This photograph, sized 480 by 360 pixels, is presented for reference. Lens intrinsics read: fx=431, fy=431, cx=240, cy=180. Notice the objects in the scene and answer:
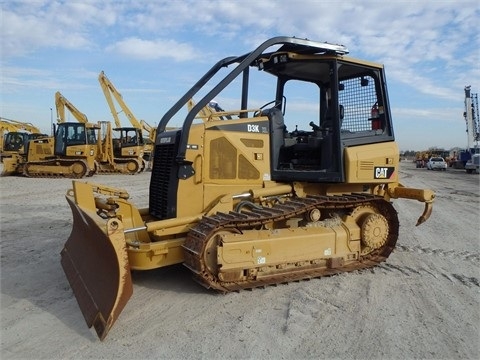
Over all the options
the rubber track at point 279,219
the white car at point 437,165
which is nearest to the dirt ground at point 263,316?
the rubber track at point 279,219

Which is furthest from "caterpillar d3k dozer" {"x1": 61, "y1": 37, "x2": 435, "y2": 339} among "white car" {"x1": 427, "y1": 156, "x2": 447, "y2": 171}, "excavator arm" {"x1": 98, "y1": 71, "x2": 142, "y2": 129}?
"white car" {"x1": 427, "y1": 156, "x2": 447, "y2": 171}

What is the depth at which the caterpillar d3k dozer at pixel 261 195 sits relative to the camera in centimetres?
469

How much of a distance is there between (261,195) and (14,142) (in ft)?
99.3

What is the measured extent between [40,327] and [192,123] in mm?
2701

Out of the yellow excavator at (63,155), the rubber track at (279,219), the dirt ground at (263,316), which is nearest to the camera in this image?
the dirt ground at (263,316)

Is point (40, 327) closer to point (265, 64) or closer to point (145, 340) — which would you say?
point (145, 340)

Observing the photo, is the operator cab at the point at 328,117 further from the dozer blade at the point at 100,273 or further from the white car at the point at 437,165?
the white car at the point at 437,165

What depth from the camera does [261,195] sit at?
5.47 m

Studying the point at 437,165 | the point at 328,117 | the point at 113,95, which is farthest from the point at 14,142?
the point at 437,165

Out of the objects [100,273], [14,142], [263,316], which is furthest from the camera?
[14,142]

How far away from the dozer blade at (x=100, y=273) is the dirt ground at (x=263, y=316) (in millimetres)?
143

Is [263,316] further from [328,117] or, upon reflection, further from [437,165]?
[437,165]

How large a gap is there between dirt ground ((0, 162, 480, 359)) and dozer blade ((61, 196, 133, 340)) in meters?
0.14

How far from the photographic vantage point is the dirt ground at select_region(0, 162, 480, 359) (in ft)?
11.6
